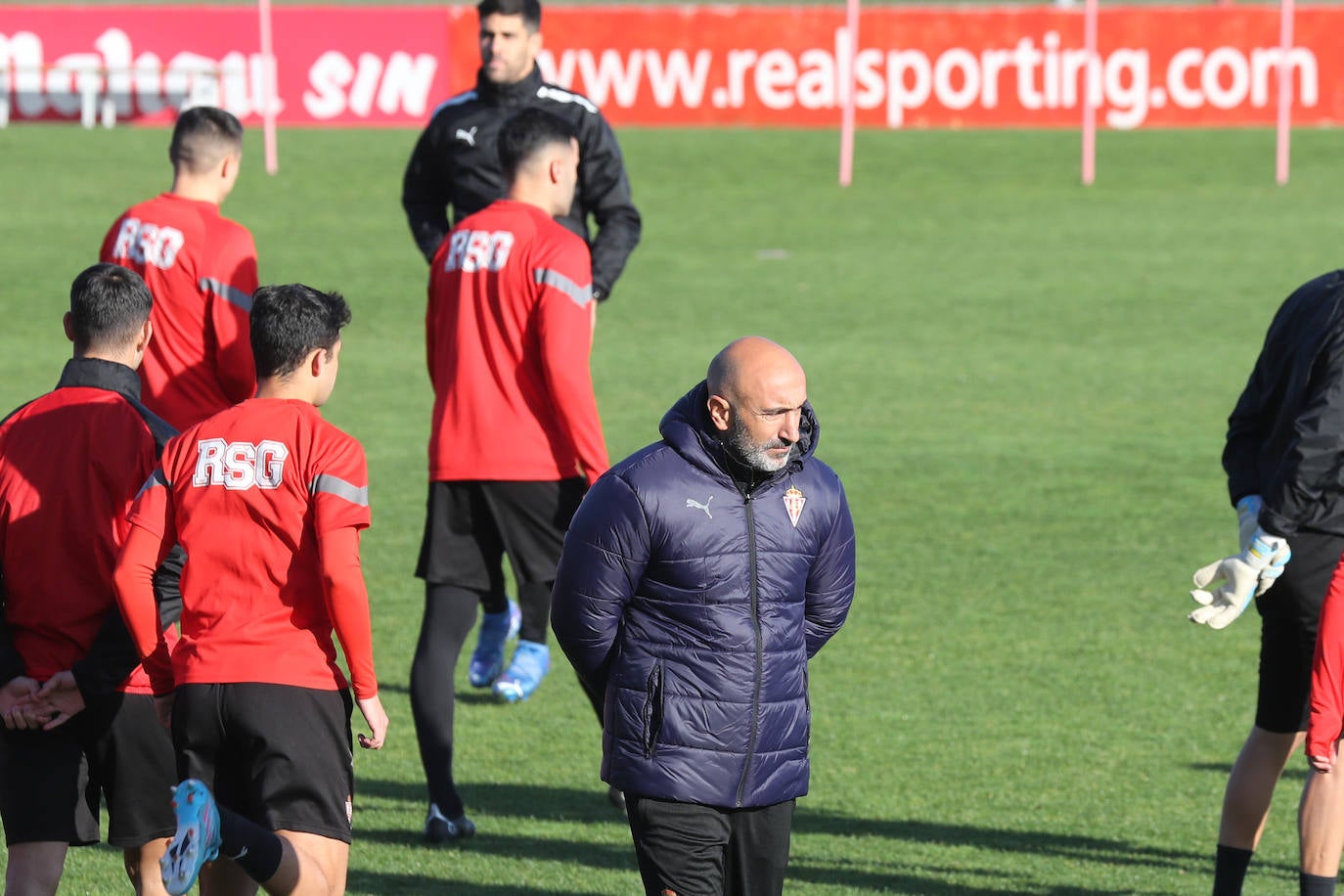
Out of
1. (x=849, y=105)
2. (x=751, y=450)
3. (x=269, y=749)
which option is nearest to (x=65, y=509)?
(x=269, y=749)

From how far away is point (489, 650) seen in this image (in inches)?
329

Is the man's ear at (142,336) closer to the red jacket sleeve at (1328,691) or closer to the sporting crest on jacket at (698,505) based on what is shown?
the sporting crest on jacket at (698,505)

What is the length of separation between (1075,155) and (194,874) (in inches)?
929

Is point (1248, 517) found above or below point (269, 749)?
above

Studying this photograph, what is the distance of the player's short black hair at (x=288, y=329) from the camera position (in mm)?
4562

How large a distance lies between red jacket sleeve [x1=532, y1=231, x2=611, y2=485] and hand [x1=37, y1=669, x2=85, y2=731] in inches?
83.9

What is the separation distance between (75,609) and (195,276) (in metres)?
1.91

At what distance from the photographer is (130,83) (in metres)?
27.5

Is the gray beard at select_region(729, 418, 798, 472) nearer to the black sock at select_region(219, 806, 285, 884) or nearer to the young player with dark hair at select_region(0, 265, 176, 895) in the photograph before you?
the black sock at select_region(219, 806, 285, 884)

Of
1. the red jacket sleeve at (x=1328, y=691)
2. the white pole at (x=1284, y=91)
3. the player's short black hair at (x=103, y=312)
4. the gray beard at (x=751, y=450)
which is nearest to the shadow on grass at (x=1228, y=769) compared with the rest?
the red jacket sleeve at (x=1328, y=691)

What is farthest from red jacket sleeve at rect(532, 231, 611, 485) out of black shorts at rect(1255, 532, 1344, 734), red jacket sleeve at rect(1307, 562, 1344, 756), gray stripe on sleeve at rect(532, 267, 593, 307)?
red jacket sleeve at rect(1307, 562, 1344, 756)

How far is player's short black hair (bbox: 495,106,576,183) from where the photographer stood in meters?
6.48

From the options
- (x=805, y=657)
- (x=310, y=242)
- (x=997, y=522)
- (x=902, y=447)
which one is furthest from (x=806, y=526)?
(x=310, y=242)

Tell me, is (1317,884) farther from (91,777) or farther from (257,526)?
(91,777)
